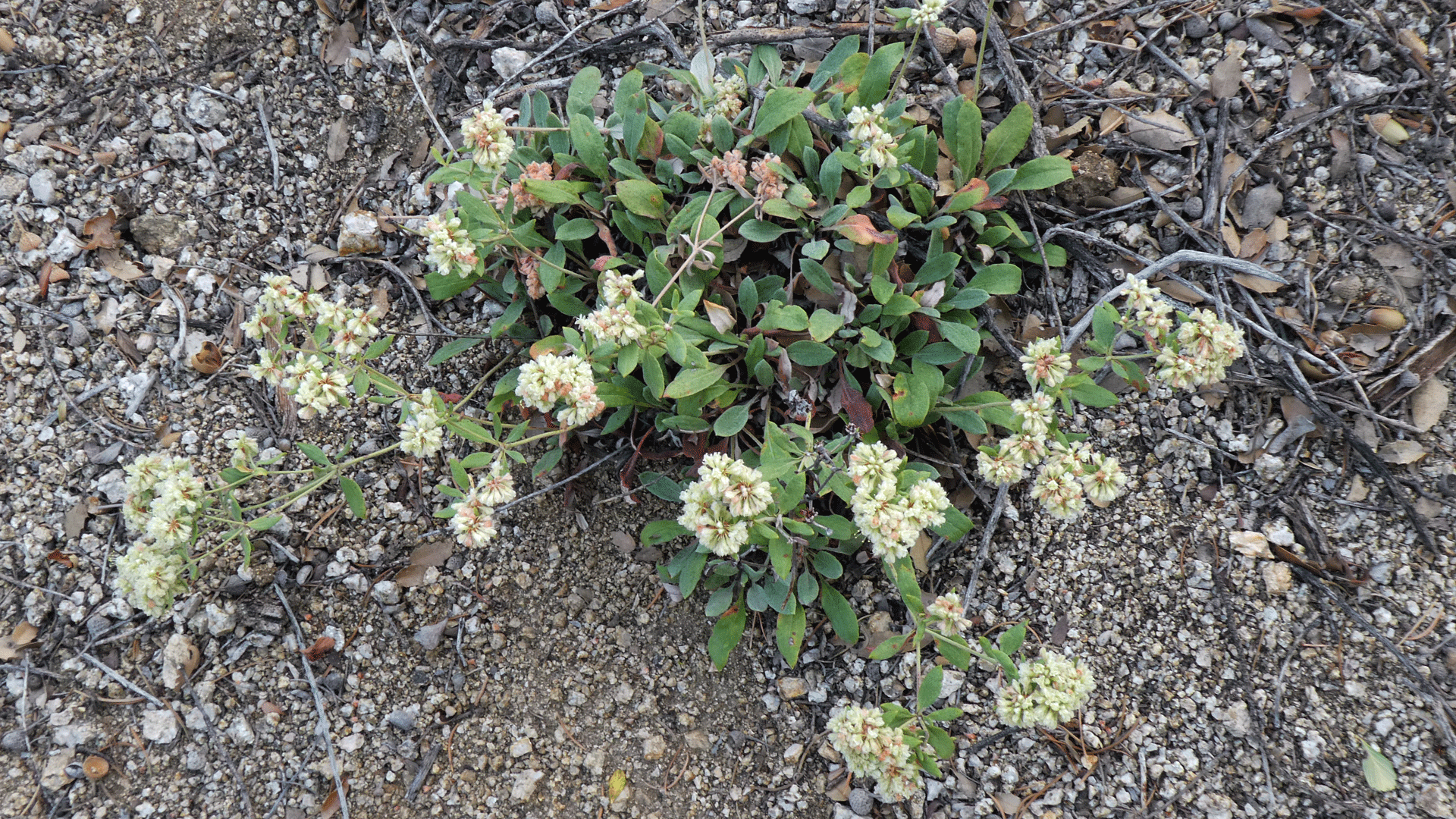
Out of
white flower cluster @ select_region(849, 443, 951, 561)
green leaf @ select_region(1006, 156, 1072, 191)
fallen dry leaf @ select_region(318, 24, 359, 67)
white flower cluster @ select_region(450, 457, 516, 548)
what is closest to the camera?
white flower cluster @ select_region(849, 443, 951, 561)

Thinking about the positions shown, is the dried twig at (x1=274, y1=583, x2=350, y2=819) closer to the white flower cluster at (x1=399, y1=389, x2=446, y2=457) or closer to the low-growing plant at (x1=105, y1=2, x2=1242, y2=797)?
the low-growing plant at (x1=105, y1=2, x2=1242, y2=797)

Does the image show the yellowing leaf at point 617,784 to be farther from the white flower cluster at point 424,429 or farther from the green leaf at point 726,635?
the white flower cluster at point 424,429

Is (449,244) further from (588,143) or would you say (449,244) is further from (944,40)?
(944,40)

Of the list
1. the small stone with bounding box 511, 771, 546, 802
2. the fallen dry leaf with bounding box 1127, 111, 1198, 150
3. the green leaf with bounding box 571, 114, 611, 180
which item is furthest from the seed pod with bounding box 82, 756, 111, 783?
the fallen dry leaf with bounding box 1127, 111, 1198, 150

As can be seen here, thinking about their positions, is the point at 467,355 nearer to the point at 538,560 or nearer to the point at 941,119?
the point at 538,560

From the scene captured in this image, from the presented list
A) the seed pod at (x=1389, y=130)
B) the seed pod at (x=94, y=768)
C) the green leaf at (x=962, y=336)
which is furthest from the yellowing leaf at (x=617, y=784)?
the seed pod at (x=1389, y=130)

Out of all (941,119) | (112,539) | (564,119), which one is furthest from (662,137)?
(112,539)
